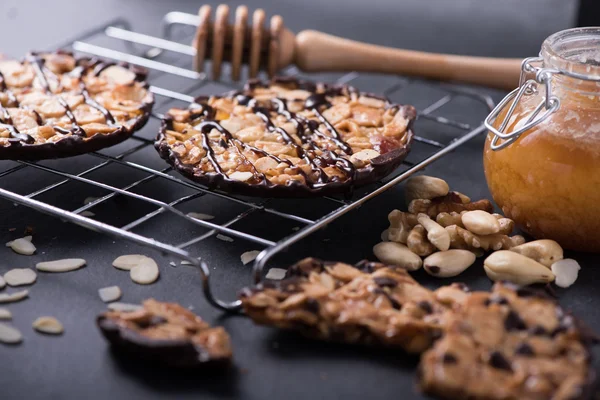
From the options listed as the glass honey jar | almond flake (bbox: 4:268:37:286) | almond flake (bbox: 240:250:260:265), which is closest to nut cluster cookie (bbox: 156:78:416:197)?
almond flake (bbox: 240:250:260:265)

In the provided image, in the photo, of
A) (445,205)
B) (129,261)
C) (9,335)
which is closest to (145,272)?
(129,261)

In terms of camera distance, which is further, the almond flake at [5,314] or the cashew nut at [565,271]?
the cashew nut at [565,271]

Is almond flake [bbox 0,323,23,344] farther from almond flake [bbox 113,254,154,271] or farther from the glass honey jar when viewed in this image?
the glass honey jar

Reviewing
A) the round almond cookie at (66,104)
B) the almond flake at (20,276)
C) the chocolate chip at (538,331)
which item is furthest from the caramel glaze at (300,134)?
the chocolate chip at (538,331)

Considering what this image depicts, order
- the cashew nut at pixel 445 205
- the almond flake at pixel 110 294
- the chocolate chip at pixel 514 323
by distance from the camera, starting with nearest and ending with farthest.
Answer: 1. the chocolate chip at pixel 514 323
2. the almond flake at pixel 110 294
3. the cashew nut at pixel 445 205

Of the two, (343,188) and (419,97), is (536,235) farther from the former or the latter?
(419,97)

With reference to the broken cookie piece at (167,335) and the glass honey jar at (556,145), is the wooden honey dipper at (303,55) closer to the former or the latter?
the glass honey jar at (556,145)

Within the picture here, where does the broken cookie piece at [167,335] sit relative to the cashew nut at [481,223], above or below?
above

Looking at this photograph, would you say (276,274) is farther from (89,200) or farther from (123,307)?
(89,200)
